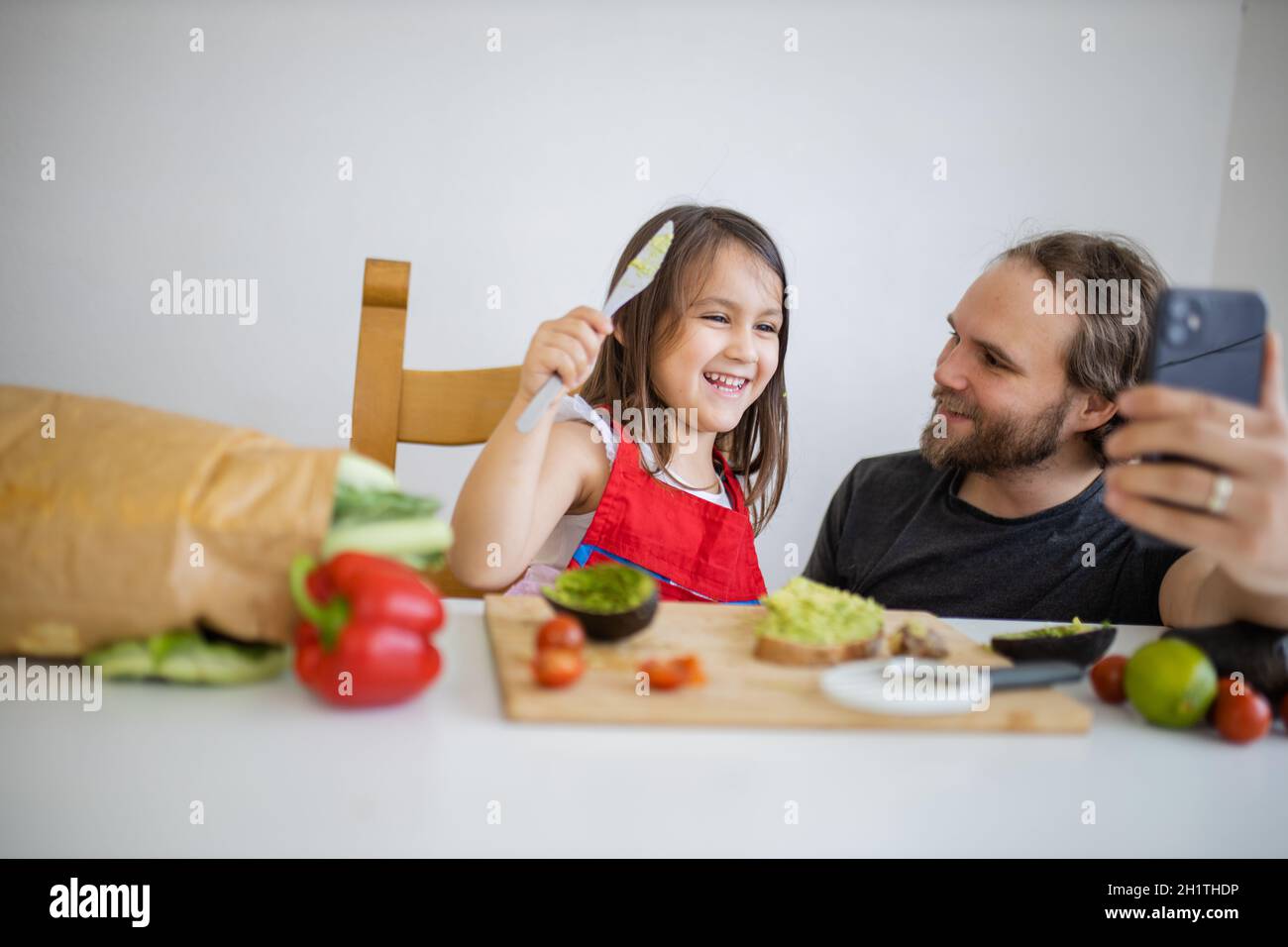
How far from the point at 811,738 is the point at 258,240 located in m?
2.03

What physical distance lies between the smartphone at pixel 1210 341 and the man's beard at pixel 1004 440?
95 centimetres

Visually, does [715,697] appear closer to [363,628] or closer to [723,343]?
[363,628]

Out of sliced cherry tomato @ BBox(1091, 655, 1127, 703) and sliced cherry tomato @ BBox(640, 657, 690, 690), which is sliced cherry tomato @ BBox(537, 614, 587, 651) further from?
sliced cherry tomato @ BBox(1091, 655, 1127, 703)

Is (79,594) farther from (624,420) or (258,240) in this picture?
(258,240)

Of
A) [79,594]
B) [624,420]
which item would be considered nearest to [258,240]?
[624,420]

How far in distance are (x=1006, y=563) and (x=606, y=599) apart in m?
0.98

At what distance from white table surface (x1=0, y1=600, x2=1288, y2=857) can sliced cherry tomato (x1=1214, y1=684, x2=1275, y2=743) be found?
1cm

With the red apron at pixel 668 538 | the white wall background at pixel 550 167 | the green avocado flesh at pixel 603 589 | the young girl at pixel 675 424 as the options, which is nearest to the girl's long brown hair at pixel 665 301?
the young girl at pixel 675 424

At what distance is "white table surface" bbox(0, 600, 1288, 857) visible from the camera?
0.71 metres

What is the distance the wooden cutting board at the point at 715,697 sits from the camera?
0.92 metres

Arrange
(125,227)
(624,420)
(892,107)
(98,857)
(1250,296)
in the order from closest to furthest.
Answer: (98,857) < (1250,296) < (624,420) < (125,227) < (892,107)

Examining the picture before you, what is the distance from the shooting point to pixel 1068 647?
112cm
